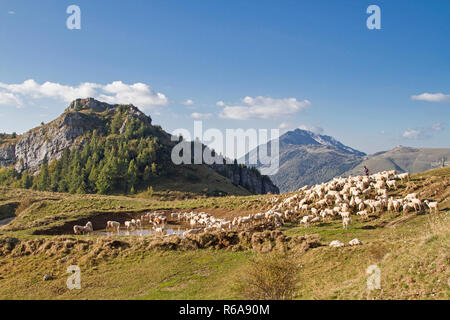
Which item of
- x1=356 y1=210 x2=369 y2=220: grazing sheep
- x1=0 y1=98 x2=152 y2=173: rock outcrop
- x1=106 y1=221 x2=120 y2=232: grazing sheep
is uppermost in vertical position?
x1=0 y1=98 x2=152 y2=173: rock outcrop

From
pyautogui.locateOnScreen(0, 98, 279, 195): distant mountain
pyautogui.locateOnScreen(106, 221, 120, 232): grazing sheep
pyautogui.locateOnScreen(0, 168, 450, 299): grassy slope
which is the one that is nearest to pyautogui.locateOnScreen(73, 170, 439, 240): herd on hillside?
pyautogui.locateOnScreen(106, 221, 120, 232): grazing sheep

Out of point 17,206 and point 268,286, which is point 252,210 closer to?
point 268,286

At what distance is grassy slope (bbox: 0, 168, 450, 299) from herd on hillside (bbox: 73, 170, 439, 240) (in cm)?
159

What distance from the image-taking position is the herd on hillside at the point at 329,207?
29141mm

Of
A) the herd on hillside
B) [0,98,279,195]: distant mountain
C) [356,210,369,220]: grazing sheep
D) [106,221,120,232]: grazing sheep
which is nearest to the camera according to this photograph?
[356,210,369,220]: grazing sheep

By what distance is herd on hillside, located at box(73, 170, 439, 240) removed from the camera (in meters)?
29.1

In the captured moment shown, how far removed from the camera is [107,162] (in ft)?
353

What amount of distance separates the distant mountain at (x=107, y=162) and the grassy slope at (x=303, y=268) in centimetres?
7686

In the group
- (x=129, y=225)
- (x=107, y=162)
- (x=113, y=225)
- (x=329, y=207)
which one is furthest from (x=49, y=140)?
(x=329, y=207)

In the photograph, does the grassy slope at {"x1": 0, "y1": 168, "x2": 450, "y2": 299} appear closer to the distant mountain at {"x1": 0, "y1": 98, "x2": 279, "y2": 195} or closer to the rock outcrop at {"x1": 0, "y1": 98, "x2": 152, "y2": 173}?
the distant mountain at {"x1": 0, "y1": 98, "x2": 279, "y2": 195}

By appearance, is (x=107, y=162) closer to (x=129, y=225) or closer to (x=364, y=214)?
(x=129, y=225)

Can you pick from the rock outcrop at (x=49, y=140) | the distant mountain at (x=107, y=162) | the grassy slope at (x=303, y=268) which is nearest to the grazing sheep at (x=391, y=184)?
the grassy slope at (x=303, y=268)

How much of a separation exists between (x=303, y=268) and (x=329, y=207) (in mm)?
16228

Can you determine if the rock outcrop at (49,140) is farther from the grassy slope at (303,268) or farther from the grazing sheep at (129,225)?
the grassy slope at (303,268)
